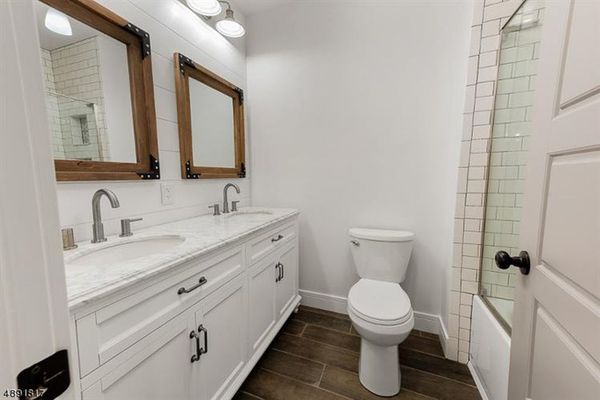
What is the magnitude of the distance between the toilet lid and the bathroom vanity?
55 cm

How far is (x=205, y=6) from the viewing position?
1493mm

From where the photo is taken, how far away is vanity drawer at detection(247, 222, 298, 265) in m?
1.40

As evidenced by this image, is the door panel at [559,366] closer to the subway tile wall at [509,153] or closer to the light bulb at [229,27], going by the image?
the subway tile wall at [509,153]

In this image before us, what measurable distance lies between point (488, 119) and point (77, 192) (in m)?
2.08

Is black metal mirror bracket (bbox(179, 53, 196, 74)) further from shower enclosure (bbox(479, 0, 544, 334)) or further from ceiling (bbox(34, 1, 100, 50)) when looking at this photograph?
shower enclosure (bbox(479, 0, 544, 334))

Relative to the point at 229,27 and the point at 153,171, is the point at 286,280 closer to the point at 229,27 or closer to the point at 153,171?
the point at 153,171

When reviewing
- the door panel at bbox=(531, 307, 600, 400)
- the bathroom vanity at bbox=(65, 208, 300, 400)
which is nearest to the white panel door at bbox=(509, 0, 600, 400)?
the door panel at bbox=(531, 307, 600, 400)

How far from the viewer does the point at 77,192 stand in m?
1.08

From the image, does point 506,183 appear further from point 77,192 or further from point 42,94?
point 77,192

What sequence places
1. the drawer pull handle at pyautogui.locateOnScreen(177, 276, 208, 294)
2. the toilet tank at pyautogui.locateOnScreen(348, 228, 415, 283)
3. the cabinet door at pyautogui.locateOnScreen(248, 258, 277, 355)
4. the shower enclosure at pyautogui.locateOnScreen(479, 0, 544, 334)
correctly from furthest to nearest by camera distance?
the toilet tank at pyautogui.locateOnScreen(348, 228, 415, 283), the cabinet door at pyautogui.locateOnScreen(248, 258, 277, 355), the shower enclosure at pyautogui.locateOnScreen(479, 0, 544, 334), the drawer pull handle at pyautogui.locateOnScreen(177, 276, 208, 294)

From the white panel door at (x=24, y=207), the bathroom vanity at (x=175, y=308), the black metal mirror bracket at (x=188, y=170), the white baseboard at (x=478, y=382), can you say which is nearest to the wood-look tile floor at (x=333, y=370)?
the white baseboard at (x=478, y=382)

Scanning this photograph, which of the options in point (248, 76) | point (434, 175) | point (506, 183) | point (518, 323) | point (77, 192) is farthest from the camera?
point (248, 76)

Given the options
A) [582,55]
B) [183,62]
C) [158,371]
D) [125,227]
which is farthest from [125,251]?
[582,55]

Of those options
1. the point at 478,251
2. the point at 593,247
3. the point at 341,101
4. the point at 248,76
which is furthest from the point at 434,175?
the point at 248,76
